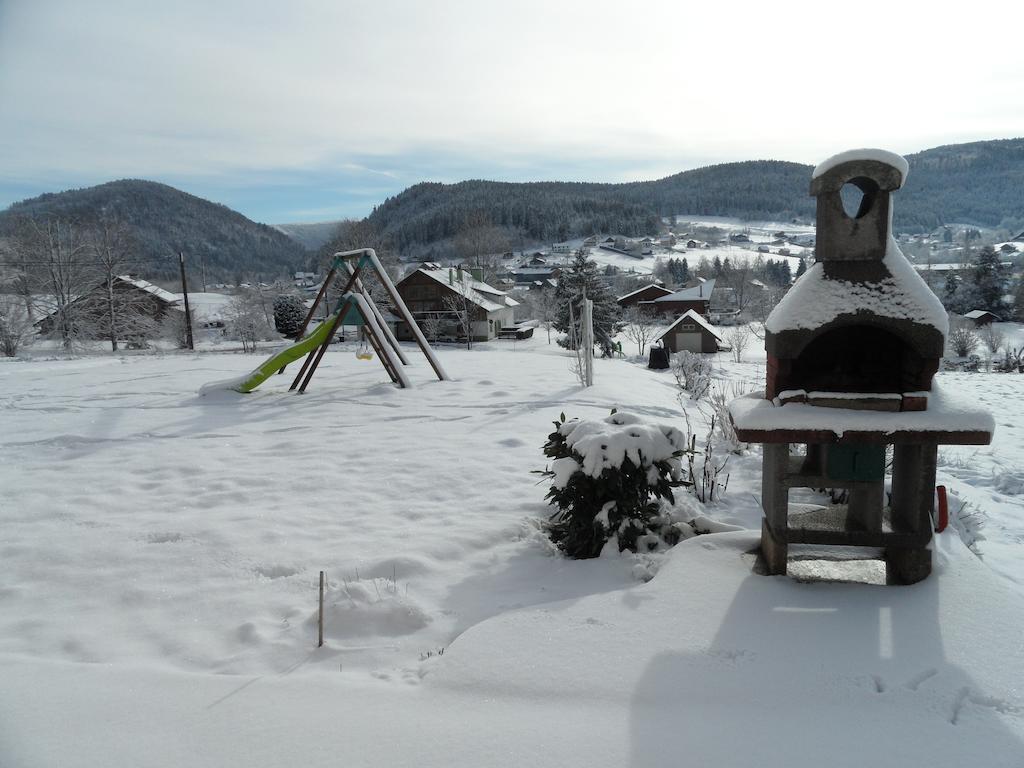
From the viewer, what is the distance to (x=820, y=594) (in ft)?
11.8

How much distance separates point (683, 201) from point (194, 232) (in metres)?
146

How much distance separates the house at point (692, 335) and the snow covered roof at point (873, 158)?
36.9 metres

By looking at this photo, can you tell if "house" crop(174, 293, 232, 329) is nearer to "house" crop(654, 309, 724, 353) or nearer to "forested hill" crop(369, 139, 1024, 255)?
"house" crop(654, 309, 724, 353)

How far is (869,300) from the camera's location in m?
3.42

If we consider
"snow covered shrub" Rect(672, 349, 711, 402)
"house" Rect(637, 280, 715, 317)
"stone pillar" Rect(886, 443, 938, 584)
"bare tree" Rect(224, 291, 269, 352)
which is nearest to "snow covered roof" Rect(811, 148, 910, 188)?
"stone pillar" Rect(886, 443, 938, 584)

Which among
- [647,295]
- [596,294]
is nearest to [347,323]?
[596,294]

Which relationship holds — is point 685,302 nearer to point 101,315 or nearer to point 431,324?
point 431,324

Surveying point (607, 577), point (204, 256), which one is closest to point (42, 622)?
point (607, 577)

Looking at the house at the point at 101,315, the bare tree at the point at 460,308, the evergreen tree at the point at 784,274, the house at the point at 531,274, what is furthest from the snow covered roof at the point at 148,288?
the evergreen tree at the point at 784,274

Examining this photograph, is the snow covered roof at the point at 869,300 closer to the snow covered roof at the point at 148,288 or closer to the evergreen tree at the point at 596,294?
the evergreen tree at the point at 596,294

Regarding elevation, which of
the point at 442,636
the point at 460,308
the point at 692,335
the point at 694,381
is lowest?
the point at 442,636

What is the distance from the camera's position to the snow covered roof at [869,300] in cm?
337

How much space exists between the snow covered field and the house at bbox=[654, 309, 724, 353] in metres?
33.4

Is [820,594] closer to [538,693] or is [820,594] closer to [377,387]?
[538,693]
